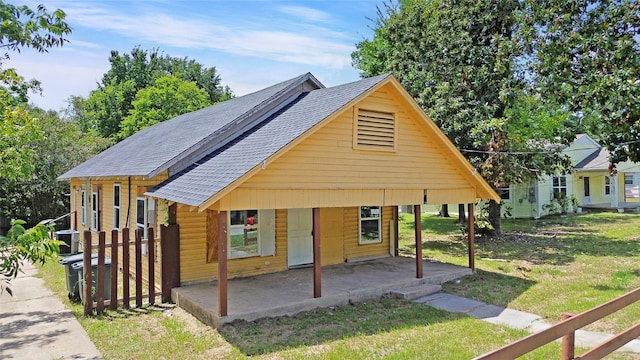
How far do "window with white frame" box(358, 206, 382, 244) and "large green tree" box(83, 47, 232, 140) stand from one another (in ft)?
106

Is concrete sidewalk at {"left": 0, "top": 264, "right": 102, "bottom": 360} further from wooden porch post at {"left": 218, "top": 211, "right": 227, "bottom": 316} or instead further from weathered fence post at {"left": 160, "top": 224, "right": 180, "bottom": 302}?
wooden porch post at {"left": 218, "top": 211, "right": 227, "bottom": 316}

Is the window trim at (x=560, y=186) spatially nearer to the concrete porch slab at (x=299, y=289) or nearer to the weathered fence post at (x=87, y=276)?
the concrete porch slab at (x=299, y=289)

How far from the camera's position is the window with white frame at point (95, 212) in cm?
1565

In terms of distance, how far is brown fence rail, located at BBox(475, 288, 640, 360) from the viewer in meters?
3.13

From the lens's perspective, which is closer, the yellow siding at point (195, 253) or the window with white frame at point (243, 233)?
the yellow siding at point (195, 253)

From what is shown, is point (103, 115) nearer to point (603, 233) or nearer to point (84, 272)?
point (84, 272)

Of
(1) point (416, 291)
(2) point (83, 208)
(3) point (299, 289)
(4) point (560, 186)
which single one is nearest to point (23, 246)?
(3) point (299, 289)

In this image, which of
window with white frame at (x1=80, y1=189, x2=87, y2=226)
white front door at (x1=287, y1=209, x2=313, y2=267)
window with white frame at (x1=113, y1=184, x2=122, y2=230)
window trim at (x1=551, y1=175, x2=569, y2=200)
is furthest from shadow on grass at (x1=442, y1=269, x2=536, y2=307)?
window trim at (x1=551, y1=175, x2=569, y2=200)

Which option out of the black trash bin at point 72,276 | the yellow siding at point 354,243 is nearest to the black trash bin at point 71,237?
the black trash bin at point 72,276

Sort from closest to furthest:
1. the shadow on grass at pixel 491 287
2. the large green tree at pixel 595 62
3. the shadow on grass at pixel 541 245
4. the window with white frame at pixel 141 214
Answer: the shadow on grass at pixel 491 287 < the window with white frame at pixel 141 214 < the large green tree at pixel 595 62 < the shadow on grass at pixel 541 245

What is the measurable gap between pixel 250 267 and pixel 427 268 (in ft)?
16.1

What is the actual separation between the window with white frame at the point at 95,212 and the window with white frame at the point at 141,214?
4646mm

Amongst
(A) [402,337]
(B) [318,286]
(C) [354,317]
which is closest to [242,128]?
(B) [318,286]

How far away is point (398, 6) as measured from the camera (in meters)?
26.1
